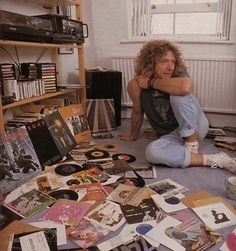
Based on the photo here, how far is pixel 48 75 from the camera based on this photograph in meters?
2.06

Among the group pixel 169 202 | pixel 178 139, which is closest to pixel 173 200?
pixel 169 202

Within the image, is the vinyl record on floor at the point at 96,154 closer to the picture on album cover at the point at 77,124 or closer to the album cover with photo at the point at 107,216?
the picture on album cover at the point at 77,124

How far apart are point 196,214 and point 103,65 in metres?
2.08

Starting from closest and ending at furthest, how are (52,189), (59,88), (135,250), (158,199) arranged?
(135,250) < (158,199) < (52,189) < (59,88)

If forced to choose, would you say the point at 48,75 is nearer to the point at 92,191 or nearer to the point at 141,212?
the point at 92,191

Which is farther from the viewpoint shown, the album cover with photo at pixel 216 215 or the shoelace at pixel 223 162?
the shoelace at pixel 223 162

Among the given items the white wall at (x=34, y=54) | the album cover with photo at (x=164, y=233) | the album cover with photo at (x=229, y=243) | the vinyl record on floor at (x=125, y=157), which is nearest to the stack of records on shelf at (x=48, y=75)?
the white wall at (x=34, y=54)

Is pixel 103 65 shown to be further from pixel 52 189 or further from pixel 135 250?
pixel 135 250

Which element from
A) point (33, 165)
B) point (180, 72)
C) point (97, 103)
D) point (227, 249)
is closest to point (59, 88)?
point (97, 103)

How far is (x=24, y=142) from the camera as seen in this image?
1.66 meters

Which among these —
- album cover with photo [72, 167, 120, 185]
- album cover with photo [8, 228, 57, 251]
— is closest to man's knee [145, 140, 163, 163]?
album cover with photo [72, 167, 120, 185]

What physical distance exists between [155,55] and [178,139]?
22.7 inches

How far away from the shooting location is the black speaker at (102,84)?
2.54 m

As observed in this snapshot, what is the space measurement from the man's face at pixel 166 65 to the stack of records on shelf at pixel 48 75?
766 mm
